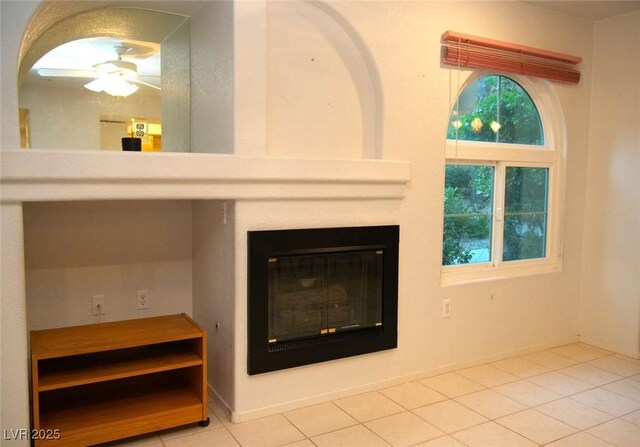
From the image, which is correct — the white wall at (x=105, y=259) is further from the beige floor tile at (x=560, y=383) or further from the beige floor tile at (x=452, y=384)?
the beige floor tile at (x=560, y=383)

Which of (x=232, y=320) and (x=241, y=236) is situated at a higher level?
(x=241, y=236)

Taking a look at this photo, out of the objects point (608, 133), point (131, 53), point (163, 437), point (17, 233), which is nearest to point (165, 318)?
point (163, 437)

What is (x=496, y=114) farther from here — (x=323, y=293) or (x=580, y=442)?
(x=580, y=442)

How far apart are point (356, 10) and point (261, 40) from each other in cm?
63

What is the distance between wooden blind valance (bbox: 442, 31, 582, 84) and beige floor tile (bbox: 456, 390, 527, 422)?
205 cm

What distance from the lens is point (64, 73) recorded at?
9.38ft

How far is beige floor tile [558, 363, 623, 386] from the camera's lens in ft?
11.3

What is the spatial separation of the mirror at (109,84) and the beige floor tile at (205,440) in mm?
1522

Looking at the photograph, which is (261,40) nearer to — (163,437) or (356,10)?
(356,10)

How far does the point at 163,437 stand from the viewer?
2.58 meters

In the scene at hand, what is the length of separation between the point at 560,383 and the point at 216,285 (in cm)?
228

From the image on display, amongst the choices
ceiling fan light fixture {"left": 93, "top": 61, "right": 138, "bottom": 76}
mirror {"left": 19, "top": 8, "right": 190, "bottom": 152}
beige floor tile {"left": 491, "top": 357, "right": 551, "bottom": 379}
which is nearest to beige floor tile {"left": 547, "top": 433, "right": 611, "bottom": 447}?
beige floor tile {"left": 491, "top": 357, "right": 551, "bottom": 379}

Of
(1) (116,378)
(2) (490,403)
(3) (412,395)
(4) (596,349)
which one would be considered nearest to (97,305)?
(1) (116,378)

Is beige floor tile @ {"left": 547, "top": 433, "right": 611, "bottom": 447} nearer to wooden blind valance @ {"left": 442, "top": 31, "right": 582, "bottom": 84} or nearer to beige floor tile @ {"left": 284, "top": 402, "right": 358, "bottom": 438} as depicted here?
beige floor tile @ {"left": 284, "top": 402, "right": 358, "bottom": 438}
